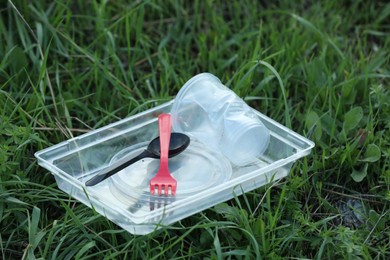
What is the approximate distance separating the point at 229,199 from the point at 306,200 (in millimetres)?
250

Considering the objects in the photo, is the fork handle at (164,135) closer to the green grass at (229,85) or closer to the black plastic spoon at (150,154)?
the black plastic spoon at (150,154)

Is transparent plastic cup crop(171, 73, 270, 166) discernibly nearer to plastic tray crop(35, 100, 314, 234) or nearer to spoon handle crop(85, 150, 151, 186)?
plastic tray crop(35, 100, 314, 234)

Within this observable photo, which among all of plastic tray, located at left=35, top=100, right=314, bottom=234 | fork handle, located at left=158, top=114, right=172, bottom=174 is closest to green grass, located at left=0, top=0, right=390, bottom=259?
plastic tray, located at left=35, top=100, right=314, bottom=234

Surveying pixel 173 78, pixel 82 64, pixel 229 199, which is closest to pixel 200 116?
pixel 229 199

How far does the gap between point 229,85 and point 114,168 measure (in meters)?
0.70

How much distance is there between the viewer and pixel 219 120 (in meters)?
2.14

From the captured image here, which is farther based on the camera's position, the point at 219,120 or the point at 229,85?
the point at 229,85

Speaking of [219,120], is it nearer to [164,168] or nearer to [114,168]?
[164,168]

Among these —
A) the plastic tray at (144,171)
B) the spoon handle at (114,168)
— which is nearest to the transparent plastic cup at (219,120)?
the plastic tray at (144,171)

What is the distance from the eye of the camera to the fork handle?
204cm

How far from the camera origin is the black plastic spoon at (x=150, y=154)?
77.5 inches

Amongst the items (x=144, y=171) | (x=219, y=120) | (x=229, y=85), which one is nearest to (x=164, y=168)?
(x=144, y=171)

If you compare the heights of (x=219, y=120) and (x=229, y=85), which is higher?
(x=219, y=120)

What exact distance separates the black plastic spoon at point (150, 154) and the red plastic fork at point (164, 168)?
2 centimetres
